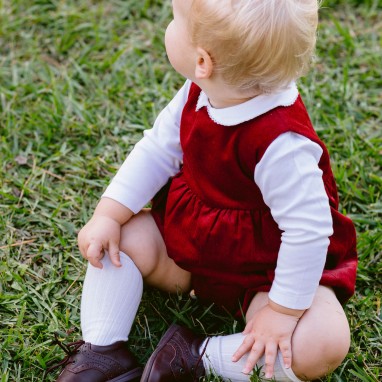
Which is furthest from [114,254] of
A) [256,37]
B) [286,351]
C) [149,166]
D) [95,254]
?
[256,37]

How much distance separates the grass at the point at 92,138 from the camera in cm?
177

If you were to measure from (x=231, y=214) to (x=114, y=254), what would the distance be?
300 millimetres

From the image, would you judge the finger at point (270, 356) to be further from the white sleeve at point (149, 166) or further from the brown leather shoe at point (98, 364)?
the white sleeve at point (149, 166)

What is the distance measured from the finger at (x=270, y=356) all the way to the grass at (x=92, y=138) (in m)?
0.20

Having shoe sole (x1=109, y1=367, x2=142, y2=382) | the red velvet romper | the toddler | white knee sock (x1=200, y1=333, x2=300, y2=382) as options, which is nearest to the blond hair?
the toddler

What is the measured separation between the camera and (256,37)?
1.29 m

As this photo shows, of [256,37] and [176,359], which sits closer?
[256,37]

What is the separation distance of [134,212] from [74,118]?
27.1 inches

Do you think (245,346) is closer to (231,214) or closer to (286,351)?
(286,351)

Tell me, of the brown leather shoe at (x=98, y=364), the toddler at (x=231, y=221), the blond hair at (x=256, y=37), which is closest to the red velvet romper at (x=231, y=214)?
the toddler at (x=231, y=221)

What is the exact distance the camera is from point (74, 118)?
2.30 metres

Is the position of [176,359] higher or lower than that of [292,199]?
lower

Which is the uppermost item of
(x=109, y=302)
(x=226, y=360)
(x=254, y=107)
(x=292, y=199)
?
(x=254, y=107)

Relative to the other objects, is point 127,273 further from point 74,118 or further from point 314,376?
point 74,118
